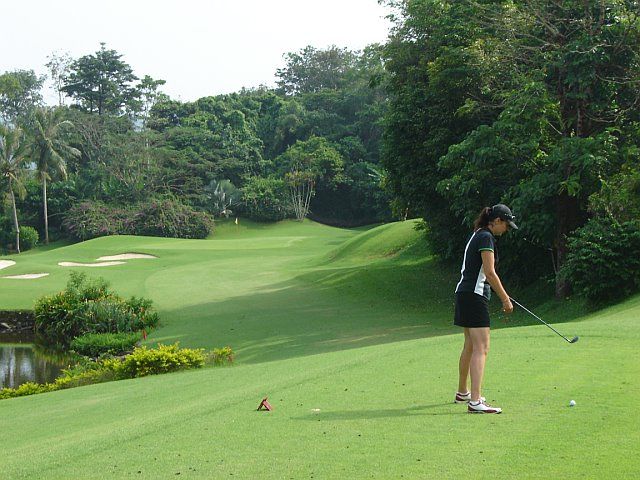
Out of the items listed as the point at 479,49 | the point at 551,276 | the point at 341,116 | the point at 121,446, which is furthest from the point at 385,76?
the point at 341,116

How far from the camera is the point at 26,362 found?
76.1 feet

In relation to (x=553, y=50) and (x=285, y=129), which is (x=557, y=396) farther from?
(x=285, y=129)

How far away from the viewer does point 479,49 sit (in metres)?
22.4

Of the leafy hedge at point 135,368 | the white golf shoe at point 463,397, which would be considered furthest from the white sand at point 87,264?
the white golf shoe at point 463,397

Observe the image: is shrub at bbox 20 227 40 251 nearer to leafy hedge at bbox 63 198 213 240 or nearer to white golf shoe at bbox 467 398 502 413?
leafy hedge at bbox 63 198 213 240

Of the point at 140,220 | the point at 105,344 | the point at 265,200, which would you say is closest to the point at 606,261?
the point at 105,344

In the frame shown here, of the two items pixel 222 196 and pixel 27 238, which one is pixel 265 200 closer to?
pixel 222 196

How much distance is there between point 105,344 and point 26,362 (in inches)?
89.5

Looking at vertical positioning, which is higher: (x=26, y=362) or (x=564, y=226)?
(x=564, y=226)

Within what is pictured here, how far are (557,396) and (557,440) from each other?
1708 mm

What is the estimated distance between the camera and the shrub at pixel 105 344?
76.2ft

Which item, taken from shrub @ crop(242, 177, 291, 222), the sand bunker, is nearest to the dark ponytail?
the sand bunker

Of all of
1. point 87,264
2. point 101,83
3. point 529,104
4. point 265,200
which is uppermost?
point 101,83

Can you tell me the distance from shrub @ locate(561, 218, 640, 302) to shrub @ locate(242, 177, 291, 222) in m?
51.5
